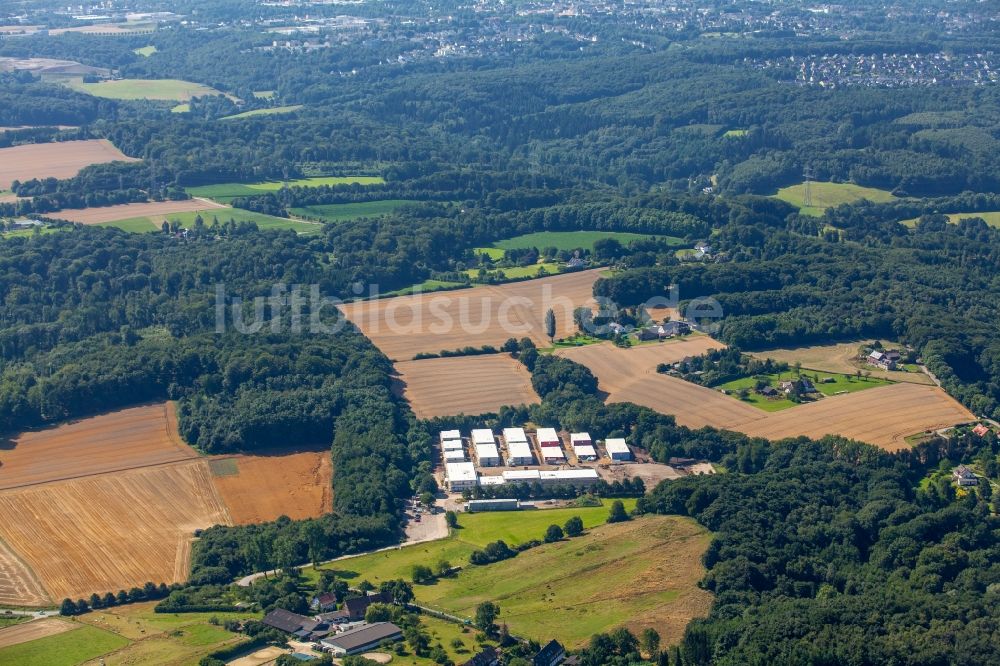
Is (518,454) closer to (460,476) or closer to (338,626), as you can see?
(460,476)

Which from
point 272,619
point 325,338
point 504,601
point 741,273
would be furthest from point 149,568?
point 741,273

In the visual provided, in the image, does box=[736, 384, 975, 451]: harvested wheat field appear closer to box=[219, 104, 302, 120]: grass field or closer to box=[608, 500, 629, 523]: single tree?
box=[608, 500, 629, 523]: single tree

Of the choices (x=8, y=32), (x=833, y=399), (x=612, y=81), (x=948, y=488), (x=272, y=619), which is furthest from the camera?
(x=8, y=32)

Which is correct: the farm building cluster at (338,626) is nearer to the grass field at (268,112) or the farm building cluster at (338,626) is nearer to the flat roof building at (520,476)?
the flat roof building at (520,476)

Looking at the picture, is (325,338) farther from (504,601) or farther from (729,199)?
(729,199)

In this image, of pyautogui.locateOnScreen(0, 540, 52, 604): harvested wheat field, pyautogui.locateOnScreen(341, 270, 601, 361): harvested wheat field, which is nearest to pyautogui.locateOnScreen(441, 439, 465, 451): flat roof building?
pyautogui.locateOnScreen(341, 270, 601, 361): harvested wheat field

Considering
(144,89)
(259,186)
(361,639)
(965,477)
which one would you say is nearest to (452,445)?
(361,639)
